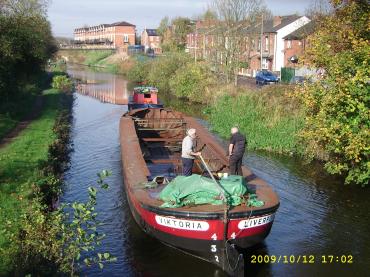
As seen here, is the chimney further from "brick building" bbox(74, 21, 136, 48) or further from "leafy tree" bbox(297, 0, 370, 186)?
"brick building" bbox(74, 21, 136, 48)

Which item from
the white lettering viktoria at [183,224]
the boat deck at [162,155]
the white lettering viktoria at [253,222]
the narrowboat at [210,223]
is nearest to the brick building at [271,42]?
the boat deck at [162,155]

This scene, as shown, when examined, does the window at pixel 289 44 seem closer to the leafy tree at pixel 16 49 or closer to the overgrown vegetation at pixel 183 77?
the overgrown vegetation at pixel 183 77

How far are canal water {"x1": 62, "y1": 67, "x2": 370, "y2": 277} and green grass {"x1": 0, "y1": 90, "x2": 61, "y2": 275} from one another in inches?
66.7

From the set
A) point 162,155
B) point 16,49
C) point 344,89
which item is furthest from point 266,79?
point 344,89

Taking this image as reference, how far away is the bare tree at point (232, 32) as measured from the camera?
143ft

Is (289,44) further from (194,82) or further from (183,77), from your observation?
(194,82)

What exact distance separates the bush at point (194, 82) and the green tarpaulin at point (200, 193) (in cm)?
3045

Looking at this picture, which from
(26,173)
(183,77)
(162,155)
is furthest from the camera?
(183,77)

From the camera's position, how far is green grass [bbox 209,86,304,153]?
23172 mm

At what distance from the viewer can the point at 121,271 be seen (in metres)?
10.9

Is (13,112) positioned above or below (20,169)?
above

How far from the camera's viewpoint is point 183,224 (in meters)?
10.0

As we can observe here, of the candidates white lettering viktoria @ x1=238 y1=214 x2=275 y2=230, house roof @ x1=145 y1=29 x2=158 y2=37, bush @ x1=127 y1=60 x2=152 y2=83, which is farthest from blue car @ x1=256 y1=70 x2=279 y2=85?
house roof @ x1=145 y1=29 x2=158 y2=37

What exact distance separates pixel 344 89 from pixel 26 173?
1073 cm
